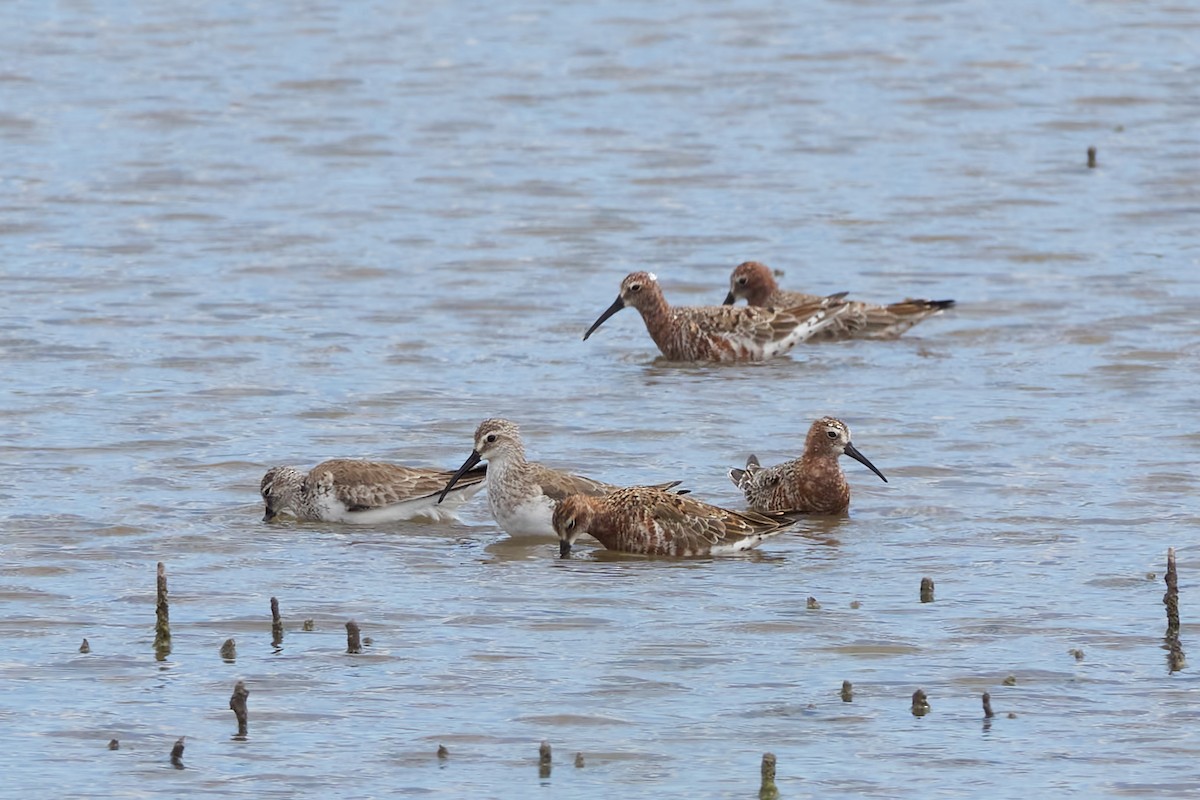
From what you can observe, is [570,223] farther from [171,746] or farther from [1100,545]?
[171,746]

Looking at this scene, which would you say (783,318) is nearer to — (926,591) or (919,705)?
(926,591)

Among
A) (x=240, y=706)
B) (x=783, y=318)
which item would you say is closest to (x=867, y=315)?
(x=783, y=318)

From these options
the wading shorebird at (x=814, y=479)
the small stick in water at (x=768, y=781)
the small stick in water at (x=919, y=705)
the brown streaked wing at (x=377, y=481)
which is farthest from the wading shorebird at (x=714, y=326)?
the small stick in water at (x=768, y=781)

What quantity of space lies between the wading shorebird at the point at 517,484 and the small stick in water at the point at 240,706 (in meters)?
4.05

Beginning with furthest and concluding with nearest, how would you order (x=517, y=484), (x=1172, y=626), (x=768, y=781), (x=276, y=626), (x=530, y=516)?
(x=517, y=484) < (x=530, y=516) < (x=276, y=626) < (x=1172, y=626) < (x=768, y=781)

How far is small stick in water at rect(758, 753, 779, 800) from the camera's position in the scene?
10.5m

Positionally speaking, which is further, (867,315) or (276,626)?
(867,315)

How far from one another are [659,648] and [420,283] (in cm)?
1195

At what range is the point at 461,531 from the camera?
53.3 ft

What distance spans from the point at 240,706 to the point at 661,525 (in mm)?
4131


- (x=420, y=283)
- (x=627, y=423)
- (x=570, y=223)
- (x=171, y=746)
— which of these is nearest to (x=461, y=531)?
(x=627, y=423)

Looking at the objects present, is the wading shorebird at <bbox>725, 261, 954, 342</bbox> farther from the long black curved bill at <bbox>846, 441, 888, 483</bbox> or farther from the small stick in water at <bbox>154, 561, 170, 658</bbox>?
the small stick in water at <bbox>154, 561, 170, 658</bbox>

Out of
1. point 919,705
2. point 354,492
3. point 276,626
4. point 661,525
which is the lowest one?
point 919,705

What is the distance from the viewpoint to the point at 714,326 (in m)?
21.6
